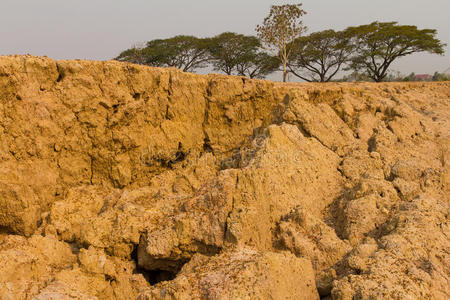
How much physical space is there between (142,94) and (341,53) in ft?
60.0

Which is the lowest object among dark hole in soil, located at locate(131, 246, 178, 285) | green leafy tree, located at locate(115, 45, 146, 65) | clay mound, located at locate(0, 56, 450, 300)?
dark hole in soil, located at locate(131, 246, 178, 285)

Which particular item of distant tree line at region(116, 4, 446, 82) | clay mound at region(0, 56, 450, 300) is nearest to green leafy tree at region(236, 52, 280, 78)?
distant tree line at region(116, 4, 446, 82)

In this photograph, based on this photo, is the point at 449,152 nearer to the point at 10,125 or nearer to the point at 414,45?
the point at 10,125

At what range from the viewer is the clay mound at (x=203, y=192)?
142 inches

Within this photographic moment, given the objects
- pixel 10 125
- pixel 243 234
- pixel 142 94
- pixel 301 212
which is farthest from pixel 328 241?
pixel 10 125

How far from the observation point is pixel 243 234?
4395mm

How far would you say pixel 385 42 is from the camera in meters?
20.4

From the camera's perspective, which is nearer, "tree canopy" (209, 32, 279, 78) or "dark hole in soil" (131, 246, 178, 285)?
"dark hole in soil" (131, 246, 178, 285)

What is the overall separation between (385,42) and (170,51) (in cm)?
1260

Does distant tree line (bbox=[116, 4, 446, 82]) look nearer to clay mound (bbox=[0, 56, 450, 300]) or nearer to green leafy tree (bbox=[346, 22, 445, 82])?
green leafy tree (bbox=[346, 22, 445, 82])

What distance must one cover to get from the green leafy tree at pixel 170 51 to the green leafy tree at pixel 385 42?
9.17 m

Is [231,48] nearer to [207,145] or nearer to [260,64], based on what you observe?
[260,64]

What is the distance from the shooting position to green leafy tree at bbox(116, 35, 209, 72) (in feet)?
67.1

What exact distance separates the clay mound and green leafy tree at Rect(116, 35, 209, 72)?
45.4 ft
